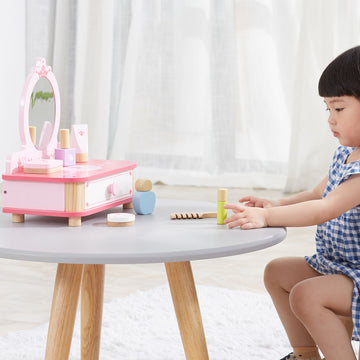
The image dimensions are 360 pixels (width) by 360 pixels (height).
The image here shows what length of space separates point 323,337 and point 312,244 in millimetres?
1517

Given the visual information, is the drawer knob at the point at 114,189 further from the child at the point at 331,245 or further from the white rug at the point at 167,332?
the white rug at the point at 167,332

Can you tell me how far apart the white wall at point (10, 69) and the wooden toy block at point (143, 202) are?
2.81 m

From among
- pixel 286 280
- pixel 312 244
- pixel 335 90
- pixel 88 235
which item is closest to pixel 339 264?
pixel 286 280

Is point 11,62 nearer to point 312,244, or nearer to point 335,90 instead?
point 312,244

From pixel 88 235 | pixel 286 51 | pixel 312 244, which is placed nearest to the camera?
pixel 88 235

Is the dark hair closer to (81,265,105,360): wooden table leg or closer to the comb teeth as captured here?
the comb teeth

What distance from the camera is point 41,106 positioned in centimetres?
128

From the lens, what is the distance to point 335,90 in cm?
113

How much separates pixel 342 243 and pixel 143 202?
354mm

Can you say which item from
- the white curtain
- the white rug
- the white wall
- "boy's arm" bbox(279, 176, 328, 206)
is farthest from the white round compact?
the white wall

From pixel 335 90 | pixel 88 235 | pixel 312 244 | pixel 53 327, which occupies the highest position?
pixel 335 90

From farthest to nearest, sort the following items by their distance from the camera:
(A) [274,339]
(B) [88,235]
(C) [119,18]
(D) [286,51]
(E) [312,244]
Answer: (C) [119,18] < (D) [286,51] < (E) [312,244] < (A) [274,339] < (B) [88,235]

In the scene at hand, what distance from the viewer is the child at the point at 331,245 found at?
41.4 inches

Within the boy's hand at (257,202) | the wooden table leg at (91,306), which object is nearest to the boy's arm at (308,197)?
the boy's hand at (257,202)
